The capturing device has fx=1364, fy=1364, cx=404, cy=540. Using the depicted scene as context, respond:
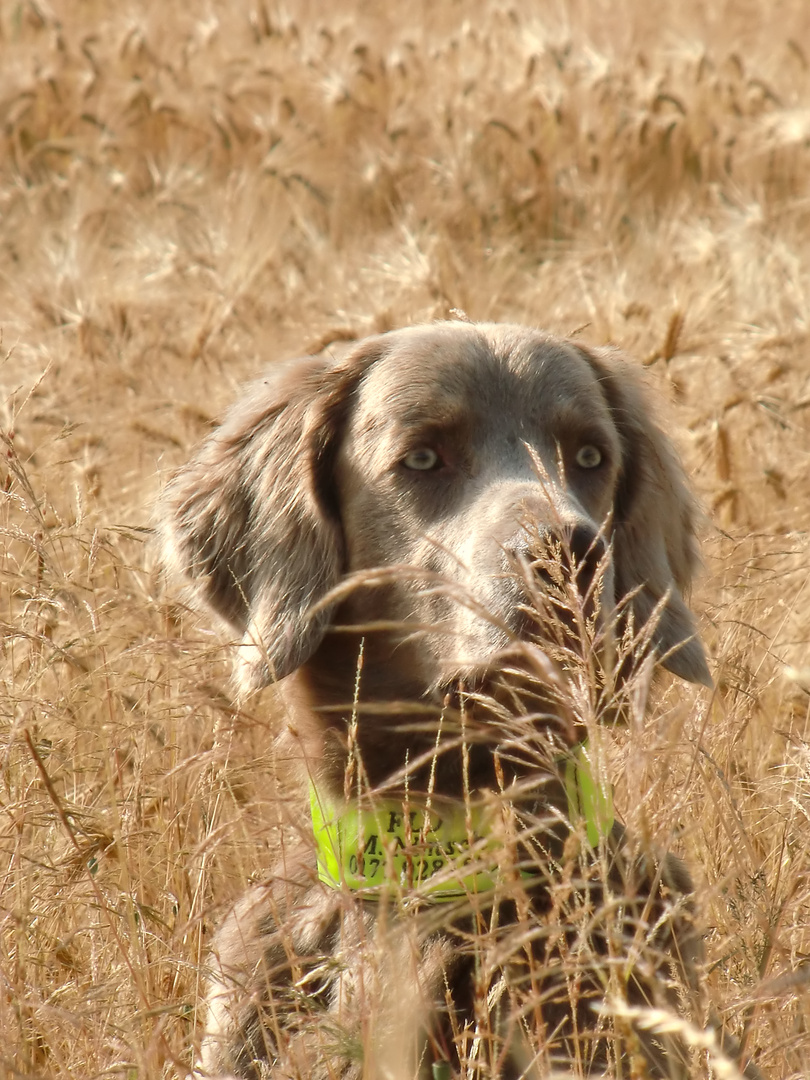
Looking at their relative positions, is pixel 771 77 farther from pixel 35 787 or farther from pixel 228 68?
pixel 35 787

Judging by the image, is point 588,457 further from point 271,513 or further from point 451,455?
point 271,513

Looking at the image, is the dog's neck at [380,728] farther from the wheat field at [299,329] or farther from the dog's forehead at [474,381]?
the dog's forehead at [474,381]

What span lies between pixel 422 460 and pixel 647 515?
62 centimetres

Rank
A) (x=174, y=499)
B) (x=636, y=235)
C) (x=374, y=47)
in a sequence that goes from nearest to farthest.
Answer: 1. (x=174, y=499)
2. (x=636, y=235)
3. (x=374, y=47)

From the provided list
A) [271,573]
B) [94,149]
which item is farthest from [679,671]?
[94,149]

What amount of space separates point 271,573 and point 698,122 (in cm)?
655

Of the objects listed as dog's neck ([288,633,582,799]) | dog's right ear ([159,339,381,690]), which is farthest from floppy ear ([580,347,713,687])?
dog's right ear ([159,339,381,690])

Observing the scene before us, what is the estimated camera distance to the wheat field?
8.38 feet

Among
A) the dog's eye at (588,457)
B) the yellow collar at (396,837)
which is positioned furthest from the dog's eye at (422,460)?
the yellow collar at (396,837)

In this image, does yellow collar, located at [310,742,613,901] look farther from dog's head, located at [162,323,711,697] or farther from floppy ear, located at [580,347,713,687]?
floppy ear, located at [580,347,713,687]

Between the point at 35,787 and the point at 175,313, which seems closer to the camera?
the point at 35,787

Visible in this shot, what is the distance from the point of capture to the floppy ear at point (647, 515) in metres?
3.20

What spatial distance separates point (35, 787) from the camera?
A: 9.82 ft

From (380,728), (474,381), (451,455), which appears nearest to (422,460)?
(451,455)
